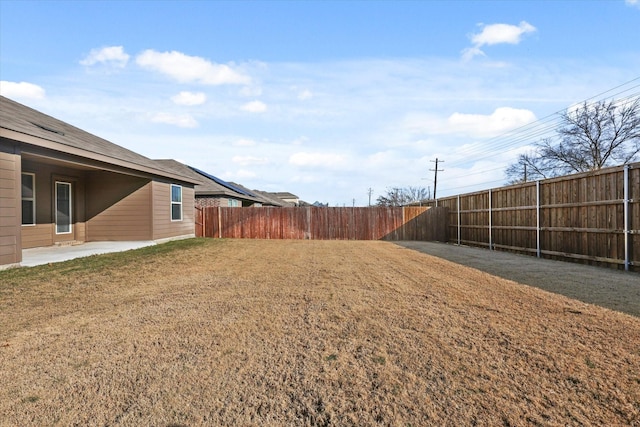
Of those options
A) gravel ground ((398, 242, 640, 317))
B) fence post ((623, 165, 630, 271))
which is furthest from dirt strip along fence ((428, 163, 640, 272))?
gravel ground ((398, 242, 640, 317))

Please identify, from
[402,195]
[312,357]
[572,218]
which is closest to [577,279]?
[572,218]

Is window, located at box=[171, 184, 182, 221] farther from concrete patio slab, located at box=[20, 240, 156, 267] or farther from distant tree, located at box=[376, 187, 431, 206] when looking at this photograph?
distant tree, located at box=[376, 187, 431, 206]

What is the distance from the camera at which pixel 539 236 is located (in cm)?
960

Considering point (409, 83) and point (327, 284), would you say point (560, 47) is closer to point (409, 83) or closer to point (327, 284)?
point (409, 83)

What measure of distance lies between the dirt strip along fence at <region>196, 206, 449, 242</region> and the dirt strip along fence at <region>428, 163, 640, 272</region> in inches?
147

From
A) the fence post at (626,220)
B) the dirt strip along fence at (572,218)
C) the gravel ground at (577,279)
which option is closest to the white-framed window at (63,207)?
the gravel ground at (577,279)

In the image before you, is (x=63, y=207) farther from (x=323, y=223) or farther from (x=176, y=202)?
(x=323, y=223)

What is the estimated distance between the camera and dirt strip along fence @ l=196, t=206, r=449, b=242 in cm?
1622

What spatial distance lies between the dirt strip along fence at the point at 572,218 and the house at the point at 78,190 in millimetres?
11409

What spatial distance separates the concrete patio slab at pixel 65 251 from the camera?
7.24 meters

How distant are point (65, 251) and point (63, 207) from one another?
2.09m

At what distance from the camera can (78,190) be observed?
→ 34.9 ft

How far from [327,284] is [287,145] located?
15.1 meters

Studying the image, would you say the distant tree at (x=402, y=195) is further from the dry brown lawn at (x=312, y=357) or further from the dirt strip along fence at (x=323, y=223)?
the dry brown lawn at (x=312, y=357)
